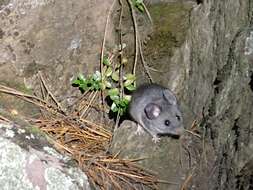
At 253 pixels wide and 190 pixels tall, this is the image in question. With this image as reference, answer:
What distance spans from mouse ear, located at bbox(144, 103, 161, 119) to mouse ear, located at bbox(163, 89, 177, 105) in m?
0.21

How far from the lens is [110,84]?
4.66m

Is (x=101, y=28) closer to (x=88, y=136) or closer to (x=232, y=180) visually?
(x=88, y=136)

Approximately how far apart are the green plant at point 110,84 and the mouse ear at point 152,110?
0.55 feet

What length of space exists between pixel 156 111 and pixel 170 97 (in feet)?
1.04

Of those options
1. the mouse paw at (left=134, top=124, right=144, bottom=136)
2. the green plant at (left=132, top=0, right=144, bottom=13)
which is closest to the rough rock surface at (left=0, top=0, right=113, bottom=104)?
the green plant at (left=132, top=0, right=144, bottom=13)

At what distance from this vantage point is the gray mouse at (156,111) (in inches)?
176

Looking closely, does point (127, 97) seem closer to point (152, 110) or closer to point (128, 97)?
point (128, 97)

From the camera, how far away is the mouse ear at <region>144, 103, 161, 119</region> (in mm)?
4648

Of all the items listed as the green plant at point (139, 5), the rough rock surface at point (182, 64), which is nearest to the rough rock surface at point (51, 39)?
the rough rock surface at point (182, 64)

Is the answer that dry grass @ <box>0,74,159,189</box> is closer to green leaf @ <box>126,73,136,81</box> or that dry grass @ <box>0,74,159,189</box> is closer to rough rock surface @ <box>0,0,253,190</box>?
rough rock surface @ <box>0,0,253,190</box>

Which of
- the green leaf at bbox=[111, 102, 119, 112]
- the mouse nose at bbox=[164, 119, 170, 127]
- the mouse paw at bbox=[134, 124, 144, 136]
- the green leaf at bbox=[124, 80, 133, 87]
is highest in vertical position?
the green leaf at bbox=[124, 80, 133, 87]

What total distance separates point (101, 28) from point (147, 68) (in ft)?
1.74

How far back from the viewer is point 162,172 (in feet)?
14.0

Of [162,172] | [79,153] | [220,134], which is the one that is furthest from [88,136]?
[220,134]
